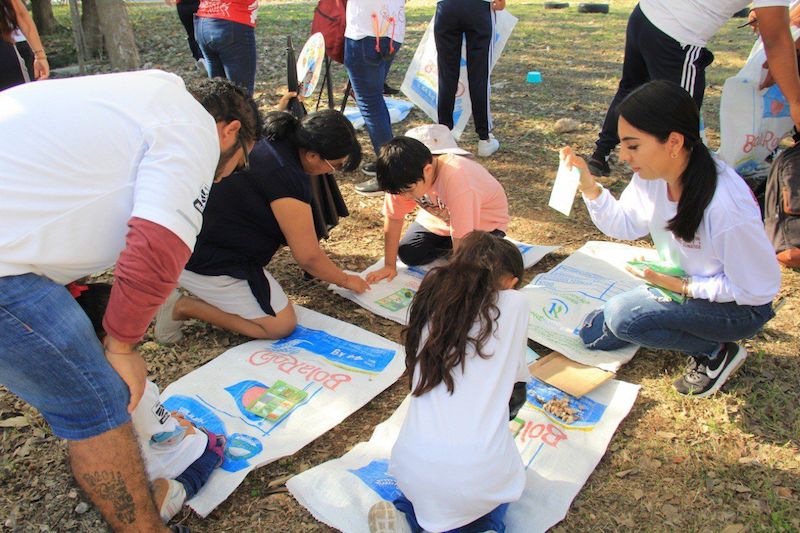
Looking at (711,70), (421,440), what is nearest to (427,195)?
(421,440)

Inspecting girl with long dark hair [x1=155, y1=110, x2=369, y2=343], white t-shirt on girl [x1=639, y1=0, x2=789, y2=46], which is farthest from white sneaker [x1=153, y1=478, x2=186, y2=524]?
white t-shirt on girl [x1=639, y1=0, x2=789, y2=46]

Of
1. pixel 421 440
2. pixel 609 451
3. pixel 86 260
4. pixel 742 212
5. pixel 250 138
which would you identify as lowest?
pixel 609 451

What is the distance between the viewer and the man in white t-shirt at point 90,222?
1261 millimetres

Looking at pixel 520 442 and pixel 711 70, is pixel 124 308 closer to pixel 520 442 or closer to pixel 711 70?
pixel 520 442

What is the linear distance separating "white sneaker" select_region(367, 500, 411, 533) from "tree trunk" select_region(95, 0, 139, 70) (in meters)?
6.38

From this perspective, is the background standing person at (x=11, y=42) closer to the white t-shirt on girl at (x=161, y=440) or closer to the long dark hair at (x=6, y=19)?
the long dark hair at (x=6, y=19)

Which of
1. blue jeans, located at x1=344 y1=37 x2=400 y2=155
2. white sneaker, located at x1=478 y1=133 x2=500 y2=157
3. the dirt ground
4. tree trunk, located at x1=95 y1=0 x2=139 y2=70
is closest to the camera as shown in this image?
the dirt ground

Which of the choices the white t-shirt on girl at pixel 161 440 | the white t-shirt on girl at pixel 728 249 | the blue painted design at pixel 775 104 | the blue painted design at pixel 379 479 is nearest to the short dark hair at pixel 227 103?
the white t-shirt on girl at pixel 161 440

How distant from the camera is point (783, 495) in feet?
6.07

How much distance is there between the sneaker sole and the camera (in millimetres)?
2209

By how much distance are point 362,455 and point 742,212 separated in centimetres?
140

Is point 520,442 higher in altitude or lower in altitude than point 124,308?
lower

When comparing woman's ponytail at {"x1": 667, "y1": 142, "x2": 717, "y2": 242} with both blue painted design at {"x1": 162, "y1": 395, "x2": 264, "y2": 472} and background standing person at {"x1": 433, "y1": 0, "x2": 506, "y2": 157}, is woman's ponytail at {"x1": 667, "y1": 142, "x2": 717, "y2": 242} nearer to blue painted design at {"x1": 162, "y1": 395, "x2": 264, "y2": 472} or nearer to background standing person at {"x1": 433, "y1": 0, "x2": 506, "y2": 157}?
blue painted design at {"x1": 162, "y1": 395, "x2": 264, "y2": 472}

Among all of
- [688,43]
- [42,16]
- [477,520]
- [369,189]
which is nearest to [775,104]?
[688,43]
